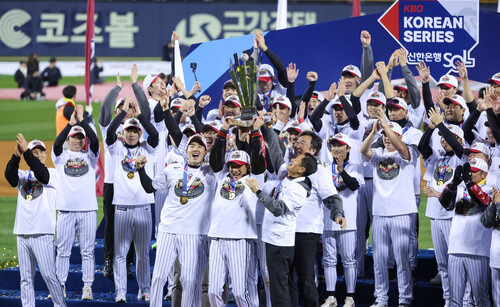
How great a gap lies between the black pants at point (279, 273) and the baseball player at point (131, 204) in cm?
191

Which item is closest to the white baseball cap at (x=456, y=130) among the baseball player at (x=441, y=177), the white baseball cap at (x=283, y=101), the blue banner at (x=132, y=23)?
the baseball player at (x=441, y=177)

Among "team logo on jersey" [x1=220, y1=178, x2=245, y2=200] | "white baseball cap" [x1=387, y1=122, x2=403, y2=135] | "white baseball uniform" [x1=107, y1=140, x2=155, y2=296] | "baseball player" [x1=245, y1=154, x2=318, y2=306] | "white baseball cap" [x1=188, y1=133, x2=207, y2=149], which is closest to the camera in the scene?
"baseball player" [x1=245, y1=154, x2=318, y2=306]

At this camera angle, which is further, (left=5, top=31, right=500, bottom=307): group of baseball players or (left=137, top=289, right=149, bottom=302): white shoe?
(left=137, top=289, right=149, bottom=302): white shoe

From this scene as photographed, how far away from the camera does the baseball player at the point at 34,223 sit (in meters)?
8.03

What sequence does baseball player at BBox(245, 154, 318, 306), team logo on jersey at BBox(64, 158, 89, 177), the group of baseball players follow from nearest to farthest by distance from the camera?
baseball player at BBox(245, 154, 318, 306) < the group of baseball players < team logo on jersey at BBox(64, 158, 89, 177)

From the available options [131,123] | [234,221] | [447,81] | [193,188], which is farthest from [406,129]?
[131,123]

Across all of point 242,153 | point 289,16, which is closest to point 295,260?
point 242,153

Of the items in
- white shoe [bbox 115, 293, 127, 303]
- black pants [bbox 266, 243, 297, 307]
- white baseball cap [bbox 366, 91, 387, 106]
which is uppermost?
white baseball cap [bbox 366, 91, 387, 106]

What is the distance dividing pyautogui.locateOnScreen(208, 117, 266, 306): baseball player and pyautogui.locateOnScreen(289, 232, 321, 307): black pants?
43 centimetres

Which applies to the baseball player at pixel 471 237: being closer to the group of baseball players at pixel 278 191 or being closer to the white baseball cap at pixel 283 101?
the group of baseball players at pixel 278 191

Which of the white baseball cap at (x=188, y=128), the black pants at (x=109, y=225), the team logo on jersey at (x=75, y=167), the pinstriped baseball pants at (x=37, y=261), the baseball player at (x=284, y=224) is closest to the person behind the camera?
the baseball player at (x=284, y=224)

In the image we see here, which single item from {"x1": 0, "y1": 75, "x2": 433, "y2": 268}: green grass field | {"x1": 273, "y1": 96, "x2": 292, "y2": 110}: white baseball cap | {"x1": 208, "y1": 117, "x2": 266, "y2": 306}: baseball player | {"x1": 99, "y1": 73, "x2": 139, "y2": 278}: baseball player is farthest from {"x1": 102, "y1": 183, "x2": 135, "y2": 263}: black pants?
{"x1": 0, "y1": 75, "x2": 433, "y2": 268}: green grass field

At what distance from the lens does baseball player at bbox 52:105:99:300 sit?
8.67m

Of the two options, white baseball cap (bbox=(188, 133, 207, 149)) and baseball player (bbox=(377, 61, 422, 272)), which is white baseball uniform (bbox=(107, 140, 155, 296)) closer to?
white baseball cap (bbox=(188, 133, 207, 149))
